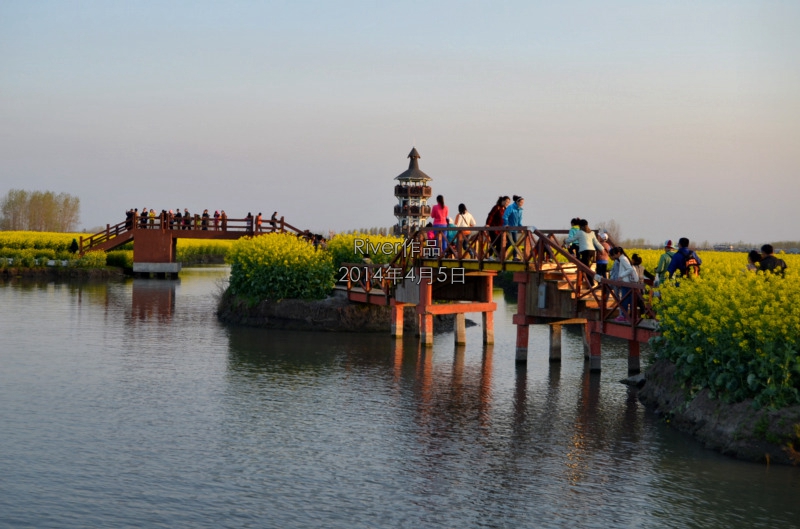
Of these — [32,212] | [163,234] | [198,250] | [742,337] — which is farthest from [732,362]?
[32,212]

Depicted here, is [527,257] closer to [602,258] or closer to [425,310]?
[602,258]

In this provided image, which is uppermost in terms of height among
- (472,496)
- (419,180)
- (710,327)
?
(419,180)

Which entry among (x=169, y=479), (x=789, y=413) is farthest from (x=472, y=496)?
(x=789, y=413)

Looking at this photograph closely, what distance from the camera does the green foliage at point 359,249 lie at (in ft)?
128

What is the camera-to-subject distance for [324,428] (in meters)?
18.6

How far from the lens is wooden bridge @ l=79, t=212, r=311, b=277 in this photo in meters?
63.6

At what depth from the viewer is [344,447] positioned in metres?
17.0

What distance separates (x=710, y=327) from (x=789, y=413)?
2.21 m

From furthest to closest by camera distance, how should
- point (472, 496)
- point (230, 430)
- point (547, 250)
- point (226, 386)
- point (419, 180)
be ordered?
point (419, 180) → point (547, 250) → point (226, 386) → point (230, 430) → point (472, 496)

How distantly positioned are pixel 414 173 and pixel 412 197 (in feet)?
4.53

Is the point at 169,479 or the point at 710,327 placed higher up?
the point at 710,327

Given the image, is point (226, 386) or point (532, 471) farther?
point (226, 386)

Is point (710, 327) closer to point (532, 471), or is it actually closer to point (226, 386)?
point (532, 471)

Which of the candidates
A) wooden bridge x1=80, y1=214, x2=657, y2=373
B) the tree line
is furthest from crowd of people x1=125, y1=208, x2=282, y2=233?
the tree line
